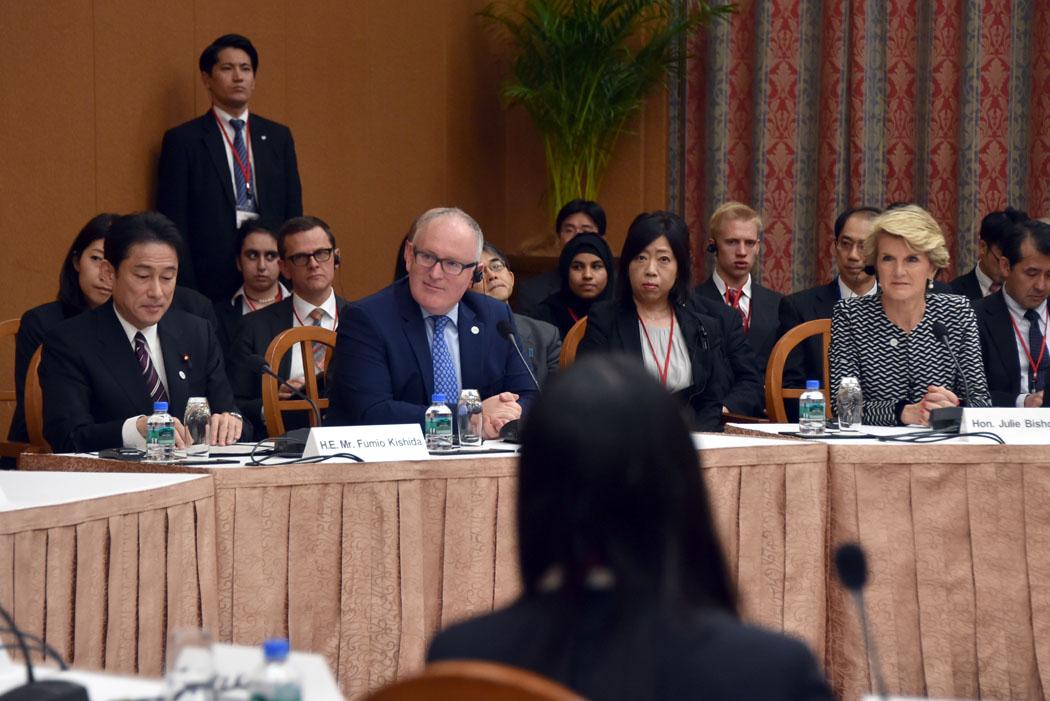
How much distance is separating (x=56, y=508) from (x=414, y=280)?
4.81 feet

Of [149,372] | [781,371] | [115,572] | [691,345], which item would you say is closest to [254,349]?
[149,372]

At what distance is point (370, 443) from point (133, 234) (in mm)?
1097

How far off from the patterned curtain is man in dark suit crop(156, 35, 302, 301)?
2.90 metres

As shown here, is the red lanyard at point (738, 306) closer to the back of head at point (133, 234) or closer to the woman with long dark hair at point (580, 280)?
the woman with long dark hair at point (580, 280)

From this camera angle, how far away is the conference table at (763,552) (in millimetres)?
2900

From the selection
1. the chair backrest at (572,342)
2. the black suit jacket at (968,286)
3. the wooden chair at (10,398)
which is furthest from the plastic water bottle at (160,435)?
the black suit jacket at (968,286)

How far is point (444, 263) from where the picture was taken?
367 centimetres

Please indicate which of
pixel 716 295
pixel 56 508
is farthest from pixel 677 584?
pixel 716 295

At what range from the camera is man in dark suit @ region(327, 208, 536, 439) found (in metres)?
3.64

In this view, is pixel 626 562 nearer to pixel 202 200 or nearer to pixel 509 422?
pixel 509 422

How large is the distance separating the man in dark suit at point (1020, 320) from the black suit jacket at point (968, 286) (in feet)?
2.47

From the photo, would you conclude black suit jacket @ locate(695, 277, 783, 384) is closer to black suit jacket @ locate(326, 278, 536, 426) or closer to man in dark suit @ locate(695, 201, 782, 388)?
man in dark suit @ locate(695, 201, 782, 388)

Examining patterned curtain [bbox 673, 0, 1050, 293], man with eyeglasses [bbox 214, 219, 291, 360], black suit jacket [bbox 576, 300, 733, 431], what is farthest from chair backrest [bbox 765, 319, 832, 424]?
patterned curtain [bbox 673, 0, 1050, 293]

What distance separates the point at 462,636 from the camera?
4.01 ft
